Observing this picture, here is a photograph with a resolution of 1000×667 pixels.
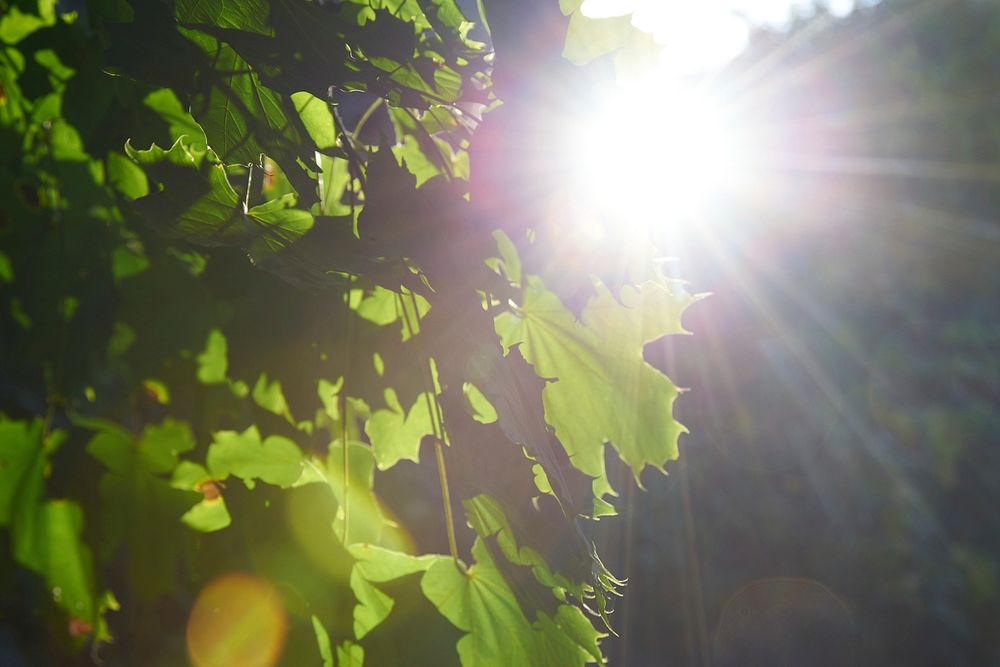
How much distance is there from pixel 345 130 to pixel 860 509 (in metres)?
4.25

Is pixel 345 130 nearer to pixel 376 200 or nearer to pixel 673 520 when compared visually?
pixel 376 200

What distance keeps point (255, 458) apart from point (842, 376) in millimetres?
4551

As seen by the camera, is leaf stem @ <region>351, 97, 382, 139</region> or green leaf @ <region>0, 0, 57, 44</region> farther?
green leaf @ <region>0, 0, 57, 44</region>

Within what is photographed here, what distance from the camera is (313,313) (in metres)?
1.05

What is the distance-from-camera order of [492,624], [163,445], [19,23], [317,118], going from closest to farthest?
[317,118]
[492,624]
[19,23]
[163,445]

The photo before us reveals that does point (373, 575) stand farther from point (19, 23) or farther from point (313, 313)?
point (19, 23)

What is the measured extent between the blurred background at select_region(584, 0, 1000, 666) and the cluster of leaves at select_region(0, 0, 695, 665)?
89.1 inches

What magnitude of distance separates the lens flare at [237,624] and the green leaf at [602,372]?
0.43 metres

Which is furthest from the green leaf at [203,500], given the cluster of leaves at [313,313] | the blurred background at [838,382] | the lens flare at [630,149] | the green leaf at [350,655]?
the blurred background at [838,382]

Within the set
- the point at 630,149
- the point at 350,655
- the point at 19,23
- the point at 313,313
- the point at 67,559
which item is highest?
the point at 19,23

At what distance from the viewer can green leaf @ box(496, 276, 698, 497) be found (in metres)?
0.94

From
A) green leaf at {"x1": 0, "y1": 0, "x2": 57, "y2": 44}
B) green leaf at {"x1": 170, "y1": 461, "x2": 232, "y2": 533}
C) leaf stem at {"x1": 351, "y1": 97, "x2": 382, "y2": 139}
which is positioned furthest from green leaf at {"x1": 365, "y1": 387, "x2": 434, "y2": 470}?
green leaf at {"x1": 0, "y1": 0, "x2": 57, "y2": 44}

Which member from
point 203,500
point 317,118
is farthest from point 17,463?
point 317,118

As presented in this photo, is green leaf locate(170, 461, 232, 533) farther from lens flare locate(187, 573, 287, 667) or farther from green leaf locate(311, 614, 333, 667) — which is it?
green leaf locate(311, 614, 333, 667)
